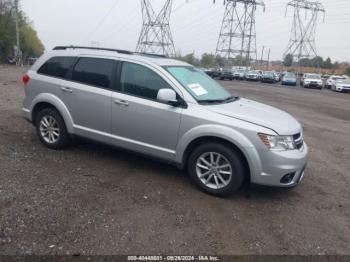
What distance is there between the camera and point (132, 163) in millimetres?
6117

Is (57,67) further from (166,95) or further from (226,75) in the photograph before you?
(226,75)

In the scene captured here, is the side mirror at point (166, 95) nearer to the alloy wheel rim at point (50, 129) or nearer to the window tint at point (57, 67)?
the window tint at point (57, 67)

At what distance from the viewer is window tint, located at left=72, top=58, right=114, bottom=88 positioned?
5867 millimetres

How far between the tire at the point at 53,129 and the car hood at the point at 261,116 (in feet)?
8.35

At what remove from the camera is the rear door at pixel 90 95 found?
5.79 m

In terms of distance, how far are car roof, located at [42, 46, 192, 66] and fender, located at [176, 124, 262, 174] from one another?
1222 mm

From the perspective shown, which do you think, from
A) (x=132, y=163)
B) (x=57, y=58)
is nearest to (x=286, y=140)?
(x=132, y=163)

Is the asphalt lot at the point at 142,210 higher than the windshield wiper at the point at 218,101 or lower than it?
lower

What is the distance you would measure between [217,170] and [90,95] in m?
2.28

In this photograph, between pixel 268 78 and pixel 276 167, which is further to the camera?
pixel 268 78

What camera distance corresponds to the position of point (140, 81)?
559 cm

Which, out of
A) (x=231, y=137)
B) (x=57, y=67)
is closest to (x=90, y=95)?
(x=57, y=67)

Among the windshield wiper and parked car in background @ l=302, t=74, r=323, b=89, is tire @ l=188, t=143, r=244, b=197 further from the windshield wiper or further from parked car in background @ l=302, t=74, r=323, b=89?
parked car in background @ l=302, t=74, r=323, b=89

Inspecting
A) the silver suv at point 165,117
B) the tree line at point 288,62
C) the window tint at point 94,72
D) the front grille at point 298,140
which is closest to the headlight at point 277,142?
the silver suv at point 165,117
